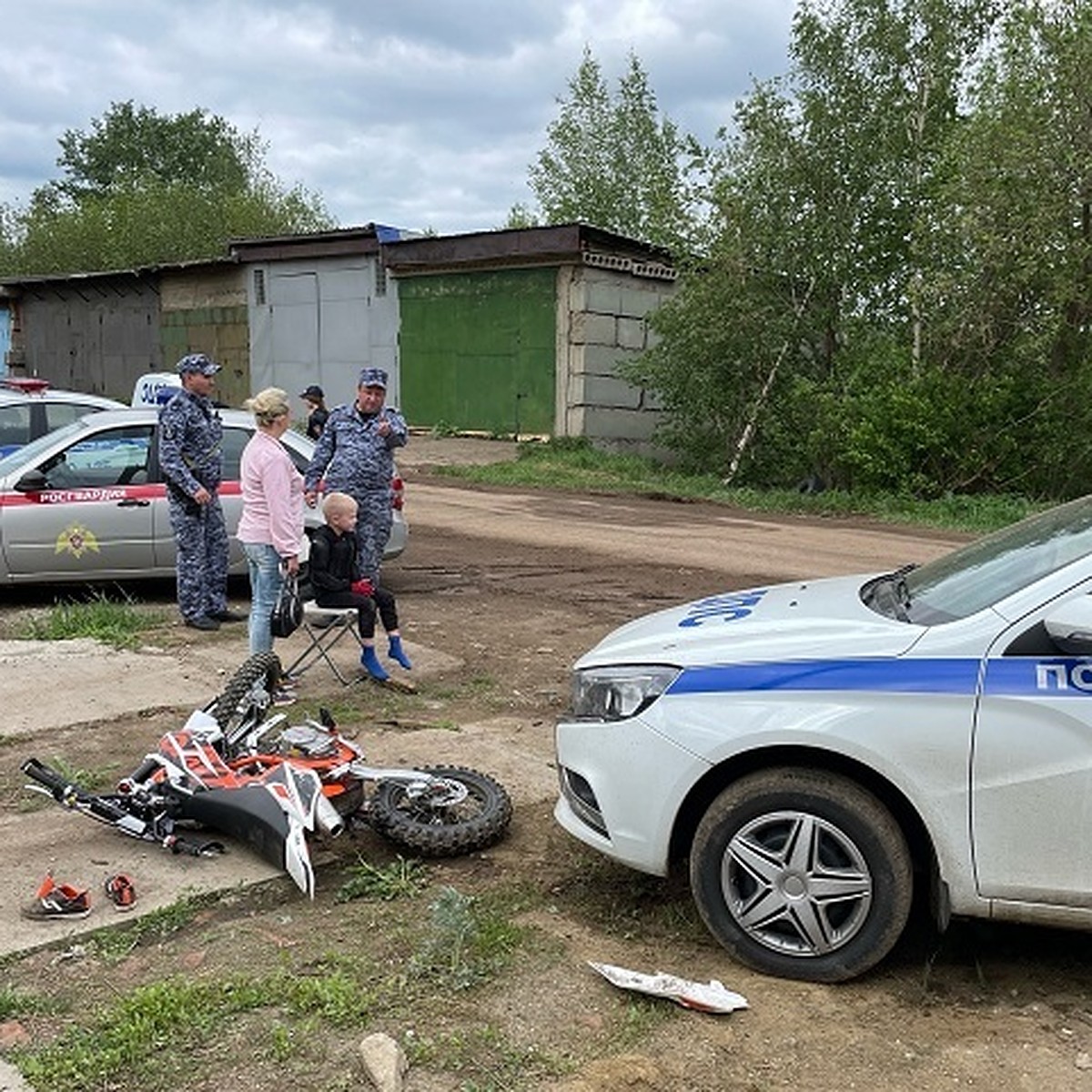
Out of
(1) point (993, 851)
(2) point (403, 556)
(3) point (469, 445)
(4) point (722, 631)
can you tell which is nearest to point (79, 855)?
(4) point (722, 631)

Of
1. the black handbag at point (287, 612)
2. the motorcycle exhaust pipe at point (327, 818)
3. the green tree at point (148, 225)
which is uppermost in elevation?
the green tree at point (148, 225)

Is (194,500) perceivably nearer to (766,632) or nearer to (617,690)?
(617,690)

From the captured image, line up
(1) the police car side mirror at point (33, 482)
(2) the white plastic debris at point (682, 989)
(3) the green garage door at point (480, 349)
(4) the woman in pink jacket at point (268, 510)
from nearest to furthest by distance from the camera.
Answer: (2) the white plastic debris at point (682, 989) → (4) the woman in pink jacket at point (268, 510) → (1) the police car side mirror at point (33, 482) → (3) the green garage door at point (480, 349)

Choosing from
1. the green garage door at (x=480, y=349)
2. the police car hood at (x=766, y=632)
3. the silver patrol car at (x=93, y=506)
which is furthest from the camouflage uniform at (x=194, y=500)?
the green garage door at (x=480, y=349)

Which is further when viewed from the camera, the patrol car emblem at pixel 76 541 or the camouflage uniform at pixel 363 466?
the patrol car emblem at pixel 76 541

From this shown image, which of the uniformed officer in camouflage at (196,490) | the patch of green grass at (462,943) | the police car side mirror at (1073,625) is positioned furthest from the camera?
the uniformed officer in camouflage at (196,490)

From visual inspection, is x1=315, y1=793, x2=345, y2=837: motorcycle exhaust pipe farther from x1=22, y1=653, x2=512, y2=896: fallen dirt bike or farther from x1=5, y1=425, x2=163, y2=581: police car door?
x1=5, y1=425, x2=163, y2=581: police car door

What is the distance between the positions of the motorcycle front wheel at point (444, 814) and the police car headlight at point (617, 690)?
2.80 ft

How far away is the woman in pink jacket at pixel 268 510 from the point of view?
6.50 metres

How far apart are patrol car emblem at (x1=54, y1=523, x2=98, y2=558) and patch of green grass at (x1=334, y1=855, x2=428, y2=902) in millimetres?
5246

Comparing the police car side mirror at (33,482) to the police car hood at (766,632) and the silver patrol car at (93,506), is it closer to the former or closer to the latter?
the silver patrol car at (93,506)

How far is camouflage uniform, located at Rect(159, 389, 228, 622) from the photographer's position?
7887 mm

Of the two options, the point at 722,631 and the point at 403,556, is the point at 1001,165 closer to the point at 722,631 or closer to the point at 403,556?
the point at 403,556

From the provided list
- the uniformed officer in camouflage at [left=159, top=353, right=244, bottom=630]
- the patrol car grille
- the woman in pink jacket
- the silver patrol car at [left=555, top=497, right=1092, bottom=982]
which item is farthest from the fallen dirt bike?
the uniformed officer in camouflage at [left=159, top=353, right=244, bottom=630]
